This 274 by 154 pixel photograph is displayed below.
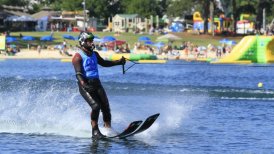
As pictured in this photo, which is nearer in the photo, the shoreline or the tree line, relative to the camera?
the shoreline

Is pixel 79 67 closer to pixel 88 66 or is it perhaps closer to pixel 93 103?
pixel 88 66

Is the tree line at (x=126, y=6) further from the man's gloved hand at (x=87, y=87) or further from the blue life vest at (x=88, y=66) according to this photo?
the man's gloved hand at (x=87, y=87)

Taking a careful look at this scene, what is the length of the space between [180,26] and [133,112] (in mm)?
95555

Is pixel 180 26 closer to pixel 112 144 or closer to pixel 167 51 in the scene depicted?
pixel 167 51

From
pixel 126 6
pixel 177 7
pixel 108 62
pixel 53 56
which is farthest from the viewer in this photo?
pixel 177 7

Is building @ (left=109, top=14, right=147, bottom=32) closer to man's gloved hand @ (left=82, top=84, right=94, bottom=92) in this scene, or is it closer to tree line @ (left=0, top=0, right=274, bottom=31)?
tree line @ (left=0, top=0, right=274, bottom=31)

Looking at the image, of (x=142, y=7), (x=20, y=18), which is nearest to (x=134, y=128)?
(x=20, y=18)

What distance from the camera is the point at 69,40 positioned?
81250 millimetres

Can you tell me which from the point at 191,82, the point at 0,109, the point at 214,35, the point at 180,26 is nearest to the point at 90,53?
the point at 0,109

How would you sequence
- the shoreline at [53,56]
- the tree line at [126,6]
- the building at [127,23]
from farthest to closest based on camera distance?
the tree line at [126,6]
the building at [127,23]
the shoreline at [53,56]

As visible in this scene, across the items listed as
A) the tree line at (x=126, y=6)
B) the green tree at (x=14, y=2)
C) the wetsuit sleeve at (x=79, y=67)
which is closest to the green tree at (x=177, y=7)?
the tree line at (x=126, y=6)

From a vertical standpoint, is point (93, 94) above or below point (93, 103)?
above

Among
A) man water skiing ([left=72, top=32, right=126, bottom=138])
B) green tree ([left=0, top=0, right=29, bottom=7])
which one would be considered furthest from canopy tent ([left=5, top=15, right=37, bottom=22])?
man water skiing ([left=72, top=32, right=126, bottom=138])

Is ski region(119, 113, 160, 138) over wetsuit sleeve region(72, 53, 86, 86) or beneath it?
beneath
